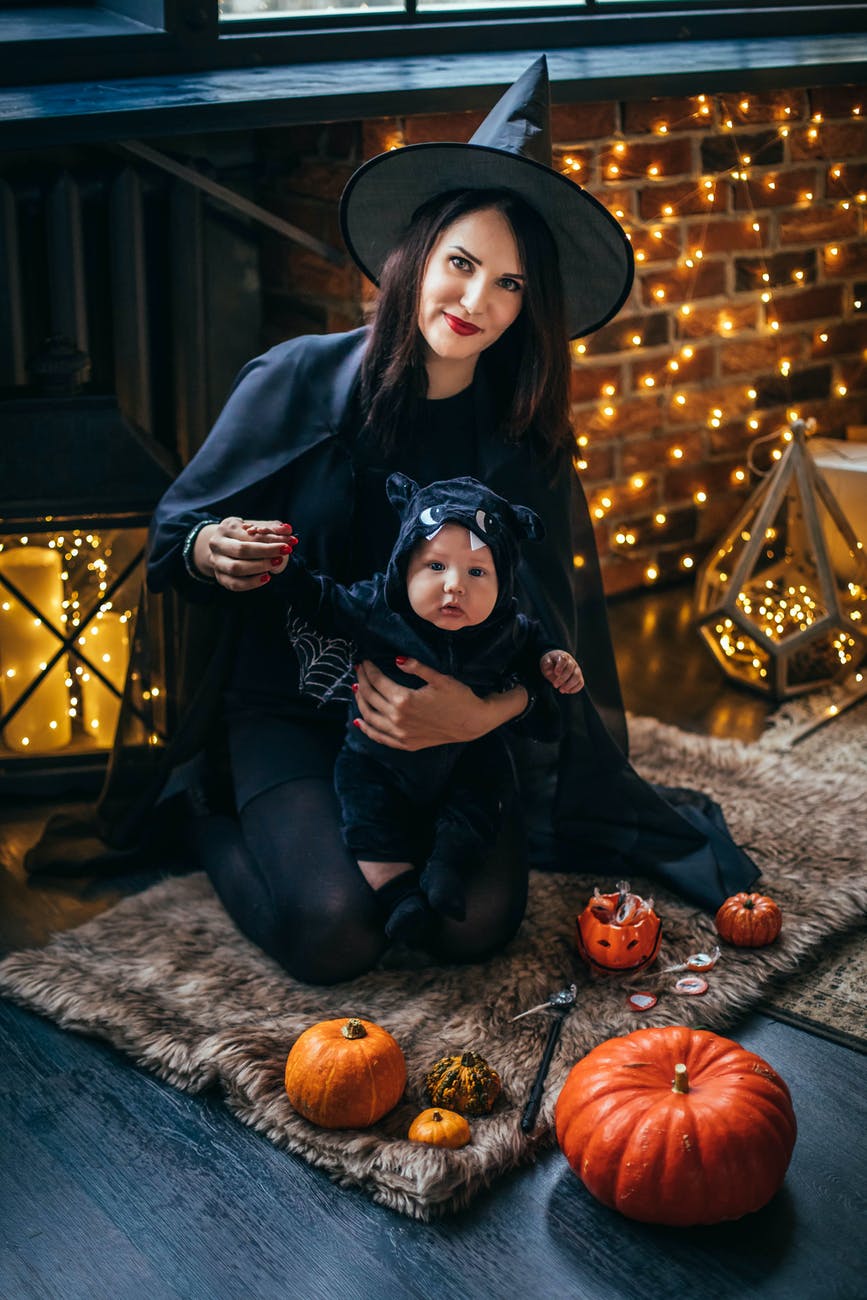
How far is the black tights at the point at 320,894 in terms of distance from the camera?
7.30 ft

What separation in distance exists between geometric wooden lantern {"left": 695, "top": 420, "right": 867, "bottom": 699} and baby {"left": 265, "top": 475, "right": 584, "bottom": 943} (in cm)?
115

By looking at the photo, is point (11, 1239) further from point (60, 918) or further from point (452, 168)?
point (452, 168)

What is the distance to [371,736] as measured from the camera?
2.22 meters

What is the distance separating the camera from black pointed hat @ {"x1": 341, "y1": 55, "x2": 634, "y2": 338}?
214 cm

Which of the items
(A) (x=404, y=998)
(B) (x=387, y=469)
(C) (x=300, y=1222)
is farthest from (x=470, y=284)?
(C) (x=300, y=1222)

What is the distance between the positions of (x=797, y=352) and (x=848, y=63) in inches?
29.5

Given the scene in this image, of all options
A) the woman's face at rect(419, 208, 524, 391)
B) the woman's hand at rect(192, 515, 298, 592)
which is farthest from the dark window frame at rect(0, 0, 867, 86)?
the woman's hand at rect(192, 515, 298, 592)

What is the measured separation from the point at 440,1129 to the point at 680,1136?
326mm

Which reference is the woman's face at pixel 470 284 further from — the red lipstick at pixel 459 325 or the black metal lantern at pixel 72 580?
the black metal lantern at pixel 72 580

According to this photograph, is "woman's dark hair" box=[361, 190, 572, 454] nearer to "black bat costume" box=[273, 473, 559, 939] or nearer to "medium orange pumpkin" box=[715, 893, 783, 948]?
"black bat costume" box=[273, 473, 559, 939]

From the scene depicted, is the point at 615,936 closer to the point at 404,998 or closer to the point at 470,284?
the point at 404,998

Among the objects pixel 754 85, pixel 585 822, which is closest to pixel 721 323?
pixel 754 85

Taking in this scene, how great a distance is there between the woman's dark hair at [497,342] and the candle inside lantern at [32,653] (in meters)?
0.78

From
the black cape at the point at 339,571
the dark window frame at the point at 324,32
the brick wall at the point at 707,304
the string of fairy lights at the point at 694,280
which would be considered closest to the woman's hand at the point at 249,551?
the black cape at the point at 339,571
